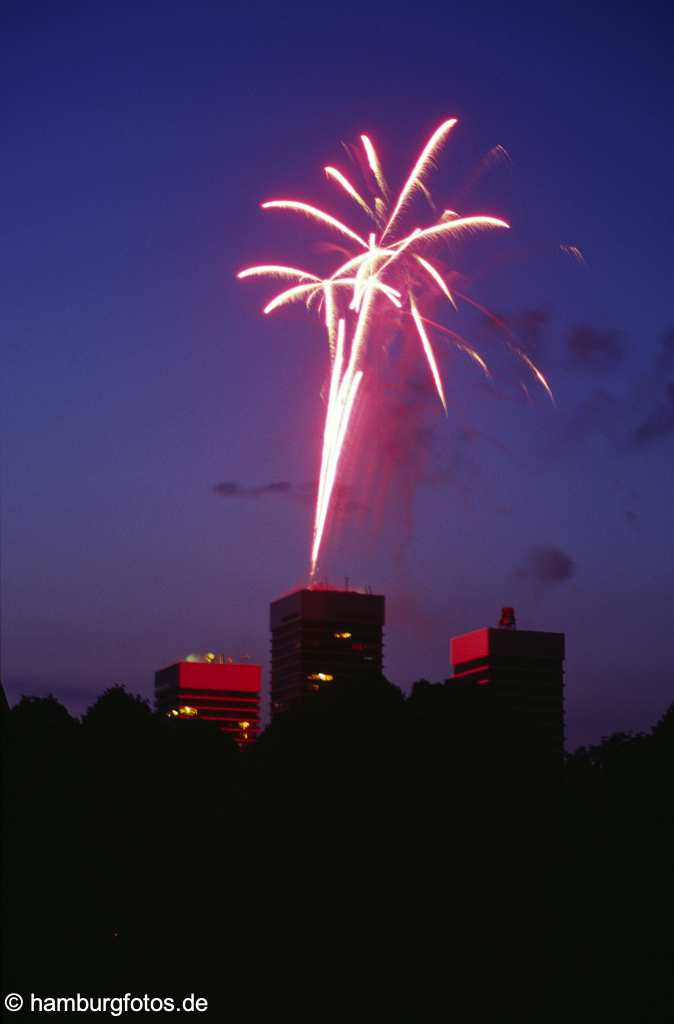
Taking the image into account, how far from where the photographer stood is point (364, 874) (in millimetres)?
63094

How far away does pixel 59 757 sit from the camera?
77.9m

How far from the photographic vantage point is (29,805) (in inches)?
2790

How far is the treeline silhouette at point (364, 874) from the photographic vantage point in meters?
59.1

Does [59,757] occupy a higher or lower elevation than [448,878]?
higher

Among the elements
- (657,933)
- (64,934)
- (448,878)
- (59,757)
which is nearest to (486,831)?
(448,878)

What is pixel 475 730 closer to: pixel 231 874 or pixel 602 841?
pixel 602 841

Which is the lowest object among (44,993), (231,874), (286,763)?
(44,993)

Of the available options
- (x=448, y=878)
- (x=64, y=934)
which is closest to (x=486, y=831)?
(x=448, y=878)

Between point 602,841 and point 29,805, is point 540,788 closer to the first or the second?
point 602,841

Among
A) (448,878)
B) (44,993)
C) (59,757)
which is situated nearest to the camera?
(44,993)

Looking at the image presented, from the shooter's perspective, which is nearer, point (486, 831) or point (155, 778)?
point (486, 831)

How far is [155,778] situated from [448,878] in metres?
23.2

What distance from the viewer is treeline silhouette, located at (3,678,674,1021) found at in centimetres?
5906

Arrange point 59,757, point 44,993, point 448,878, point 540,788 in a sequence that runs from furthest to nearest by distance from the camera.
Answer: point 59,757
point 540,788
point 448,878
point 44,993
